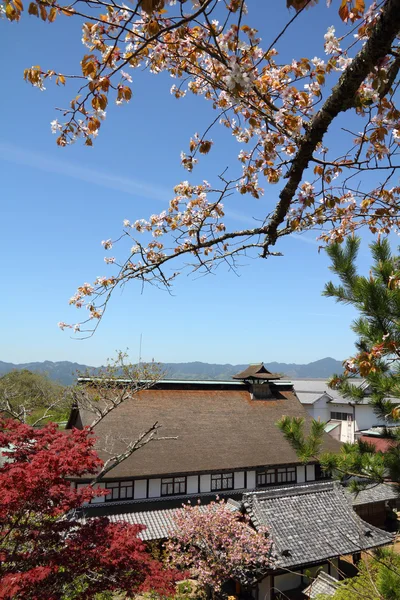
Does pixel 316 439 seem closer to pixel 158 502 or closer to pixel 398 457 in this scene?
pixel 398 457

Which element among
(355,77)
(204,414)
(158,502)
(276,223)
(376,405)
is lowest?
(158,502)

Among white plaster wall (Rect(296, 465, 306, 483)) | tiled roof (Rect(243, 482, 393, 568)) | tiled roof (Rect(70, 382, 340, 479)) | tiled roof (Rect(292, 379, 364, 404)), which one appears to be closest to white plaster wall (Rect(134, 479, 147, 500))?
tiled roof (Rect(70, 382, 340, 479))

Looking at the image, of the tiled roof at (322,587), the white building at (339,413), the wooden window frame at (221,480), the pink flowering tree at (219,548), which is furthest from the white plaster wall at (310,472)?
the white building at (339,413)

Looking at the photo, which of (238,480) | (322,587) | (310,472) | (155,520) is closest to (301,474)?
(310,472)

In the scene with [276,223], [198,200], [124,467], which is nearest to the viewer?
[276,223]

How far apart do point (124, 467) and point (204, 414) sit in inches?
204

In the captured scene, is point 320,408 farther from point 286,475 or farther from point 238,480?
point 238,480

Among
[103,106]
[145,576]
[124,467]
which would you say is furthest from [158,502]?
[103,106]

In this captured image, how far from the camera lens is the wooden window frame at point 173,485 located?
50.0 ft

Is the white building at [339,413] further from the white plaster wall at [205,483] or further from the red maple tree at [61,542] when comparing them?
the red maple tree at [61,542]

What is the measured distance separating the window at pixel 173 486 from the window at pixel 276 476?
11.2ft

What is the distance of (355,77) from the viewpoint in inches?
85.7

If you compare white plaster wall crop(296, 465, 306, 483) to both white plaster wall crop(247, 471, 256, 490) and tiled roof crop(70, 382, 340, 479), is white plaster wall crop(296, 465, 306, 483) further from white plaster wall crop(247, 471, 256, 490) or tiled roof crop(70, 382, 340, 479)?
white plaster wall crop(247, 471, 256, 490)

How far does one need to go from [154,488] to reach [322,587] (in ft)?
21.8
